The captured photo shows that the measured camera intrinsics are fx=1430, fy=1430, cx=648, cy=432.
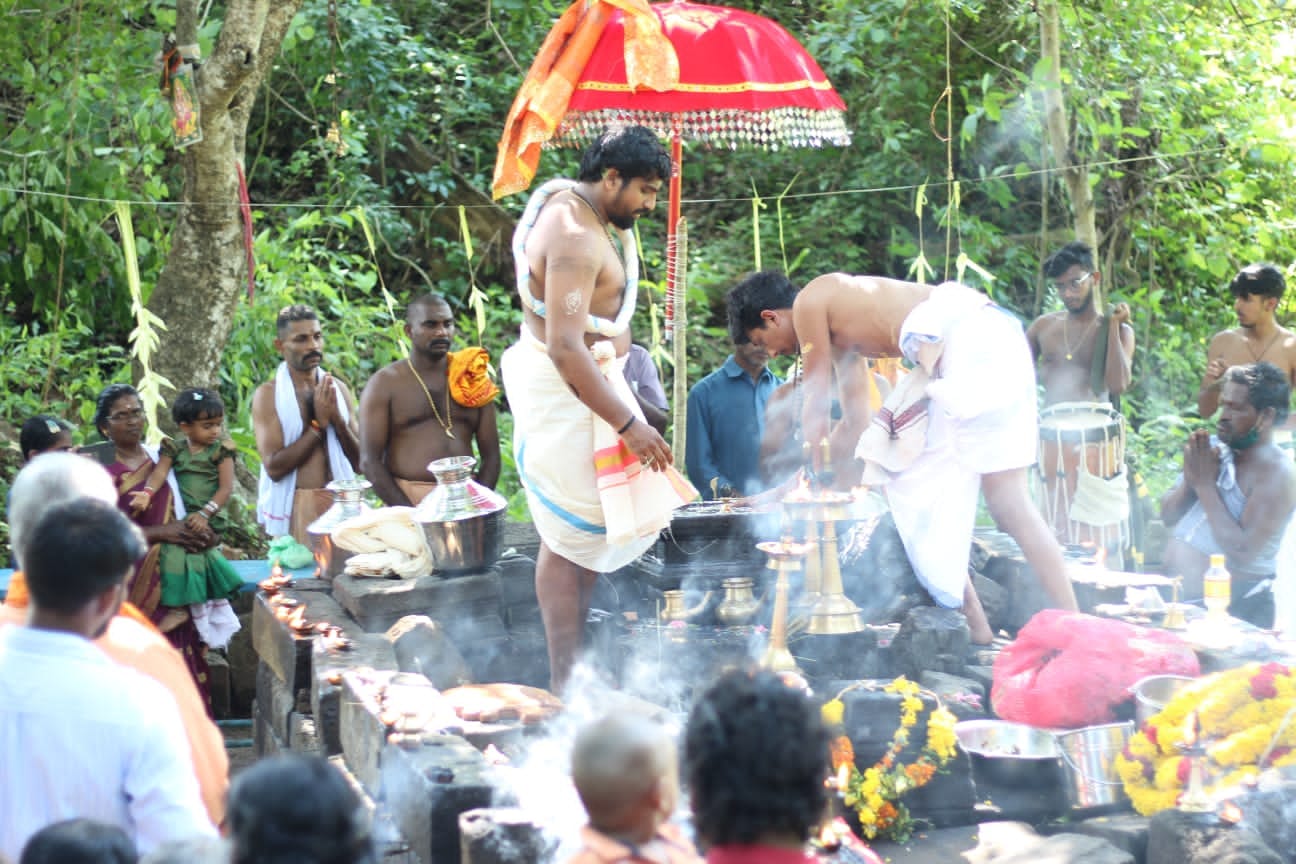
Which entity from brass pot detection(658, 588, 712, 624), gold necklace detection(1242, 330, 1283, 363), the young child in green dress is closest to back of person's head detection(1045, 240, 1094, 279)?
gold necklace detection(1242, 330, 1283, 363)

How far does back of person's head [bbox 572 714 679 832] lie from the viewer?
8.79 ft

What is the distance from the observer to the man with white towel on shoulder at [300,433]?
6.90 meters

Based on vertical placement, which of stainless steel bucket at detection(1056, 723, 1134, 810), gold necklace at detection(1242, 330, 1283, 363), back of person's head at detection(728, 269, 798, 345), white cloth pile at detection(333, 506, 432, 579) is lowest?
stainless steel bucket at detection(1056, 723, 1134, 810)

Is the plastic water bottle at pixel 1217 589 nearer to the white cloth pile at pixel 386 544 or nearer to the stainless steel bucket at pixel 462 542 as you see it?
the stainless steel bucket at pixel 462 542

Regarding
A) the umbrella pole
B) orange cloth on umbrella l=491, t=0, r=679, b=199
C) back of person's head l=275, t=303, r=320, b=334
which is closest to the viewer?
orange cloth on umbrella l=491, t=0, r=679, b=199

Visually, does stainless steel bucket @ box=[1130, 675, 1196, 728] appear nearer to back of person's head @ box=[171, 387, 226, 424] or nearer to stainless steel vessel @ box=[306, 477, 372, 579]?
stainless steel vessel @ box=[306, 477, 372, 579]

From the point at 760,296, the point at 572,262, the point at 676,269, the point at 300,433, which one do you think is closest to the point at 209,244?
the point at 300,433

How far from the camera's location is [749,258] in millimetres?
→ 12422

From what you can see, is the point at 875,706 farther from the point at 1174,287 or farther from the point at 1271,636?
the point at 1174,287

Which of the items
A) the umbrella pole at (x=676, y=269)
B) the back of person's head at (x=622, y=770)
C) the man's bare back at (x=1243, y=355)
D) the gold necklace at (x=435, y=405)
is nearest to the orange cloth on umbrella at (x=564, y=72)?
the umbrella pole at (x=676, y=269)

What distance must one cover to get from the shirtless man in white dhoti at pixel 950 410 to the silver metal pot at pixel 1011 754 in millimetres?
1037

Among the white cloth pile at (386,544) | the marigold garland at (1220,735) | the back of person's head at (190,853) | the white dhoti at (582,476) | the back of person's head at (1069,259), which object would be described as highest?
the back of person's head at (1069,259)

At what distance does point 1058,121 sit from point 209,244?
5529 mm

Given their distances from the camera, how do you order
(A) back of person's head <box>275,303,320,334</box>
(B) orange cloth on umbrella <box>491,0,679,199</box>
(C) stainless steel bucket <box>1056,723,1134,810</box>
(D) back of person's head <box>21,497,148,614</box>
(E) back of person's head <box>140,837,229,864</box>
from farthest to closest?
(A) back of person's head <box>275,303,320,334</box>
(B) orange cloth on umbrella <box>491,0,679,199</box>
(C) stainless steel bucket <box>1056,723,1134,810</box>
(D) back of person's head <box>21,497,148,614</box>
(E) back of person's head <box>140,837,229,864</box>
